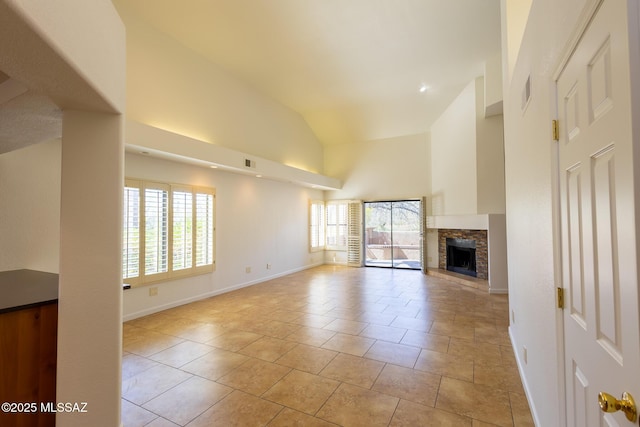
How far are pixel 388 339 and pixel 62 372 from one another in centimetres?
301

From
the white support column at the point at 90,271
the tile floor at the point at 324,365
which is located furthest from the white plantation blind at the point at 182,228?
the white support column at the point at 90,271

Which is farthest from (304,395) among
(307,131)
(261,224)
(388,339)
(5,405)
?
(307,131)

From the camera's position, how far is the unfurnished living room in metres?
1.07

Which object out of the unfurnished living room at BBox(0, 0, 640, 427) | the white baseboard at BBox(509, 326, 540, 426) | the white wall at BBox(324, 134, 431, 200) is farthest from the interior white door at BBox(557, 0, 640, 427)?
the white wall at BBox(324, 134, 431, 200)

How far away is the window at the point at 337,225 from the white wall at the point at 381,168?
0.33 metres

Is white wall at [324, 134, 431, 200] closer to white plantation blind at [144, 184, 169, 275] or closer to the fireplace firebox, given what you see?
the fireplace firebox

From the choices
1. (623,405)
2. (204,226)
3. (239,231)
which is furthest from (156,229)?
(623,405)

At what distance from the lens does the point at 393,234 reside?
8.74 m

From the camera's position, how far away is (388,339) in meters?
3.44

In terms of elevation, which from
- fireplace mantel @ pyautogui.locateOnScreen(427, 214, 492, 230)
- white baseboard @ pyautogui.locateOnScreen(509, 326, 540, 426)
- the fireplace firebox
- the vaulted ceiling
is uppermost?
the vaulted ceiling

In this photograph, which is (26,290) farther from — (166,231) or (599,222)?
(599,222)

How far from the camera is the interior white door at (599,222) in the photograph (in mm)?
750

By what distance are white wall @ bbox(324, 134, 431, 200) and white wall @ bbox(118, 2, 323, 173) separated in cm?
228

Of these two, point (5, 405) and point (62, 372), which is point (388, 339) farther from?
point (5, 405)
